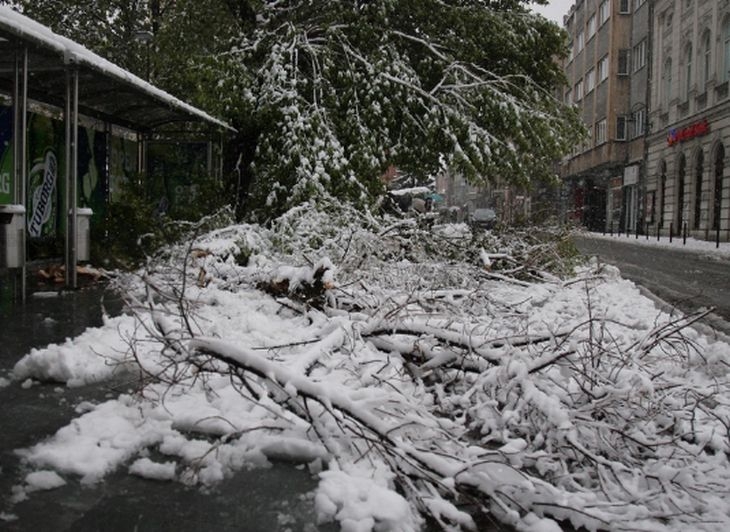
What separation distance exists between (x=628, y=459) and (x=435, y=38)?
11961mm

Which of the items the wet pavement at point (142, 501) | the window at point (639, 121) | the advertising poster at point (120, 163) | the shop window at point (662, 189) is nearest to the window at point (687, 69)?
the shop window at point (662, 189)

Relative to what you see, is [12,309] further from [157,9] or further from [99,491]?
[157,9]

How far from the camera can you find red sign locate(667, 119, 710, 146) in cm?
2961

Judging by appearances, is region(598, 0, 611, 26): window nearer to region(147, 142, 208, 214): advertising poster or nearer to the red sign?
the red sign

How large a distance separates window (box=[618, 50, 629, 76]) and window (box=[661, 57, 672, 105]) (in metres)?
7.66

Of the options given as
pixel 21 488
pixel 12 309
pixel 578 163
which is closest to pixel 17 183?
pixel 12 309

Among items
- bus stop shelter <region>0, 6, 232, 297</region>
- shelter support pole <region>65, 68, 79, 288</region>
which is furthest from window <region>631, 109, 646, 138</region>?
shelter support pole <region>65, 68, 79, 288</region>

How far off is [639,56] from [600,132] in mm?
→ 6431

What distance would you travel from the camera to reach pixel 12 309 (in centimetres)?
672

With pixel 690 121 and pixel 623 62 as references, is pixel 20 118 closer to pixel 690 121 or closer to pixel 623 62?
pixel 690 121

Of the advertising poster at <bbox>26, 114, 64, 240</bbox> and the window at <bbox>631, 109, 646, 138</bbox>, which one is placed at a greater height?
the window at <bbox>631, 109, 646, 138</bbox>

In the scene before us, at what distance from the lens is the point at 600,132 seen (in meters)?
45.8

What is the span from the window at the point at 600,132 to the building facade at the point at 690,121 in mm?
6905

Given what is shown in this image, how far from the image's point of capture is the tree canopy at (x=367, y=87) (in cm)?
1153
